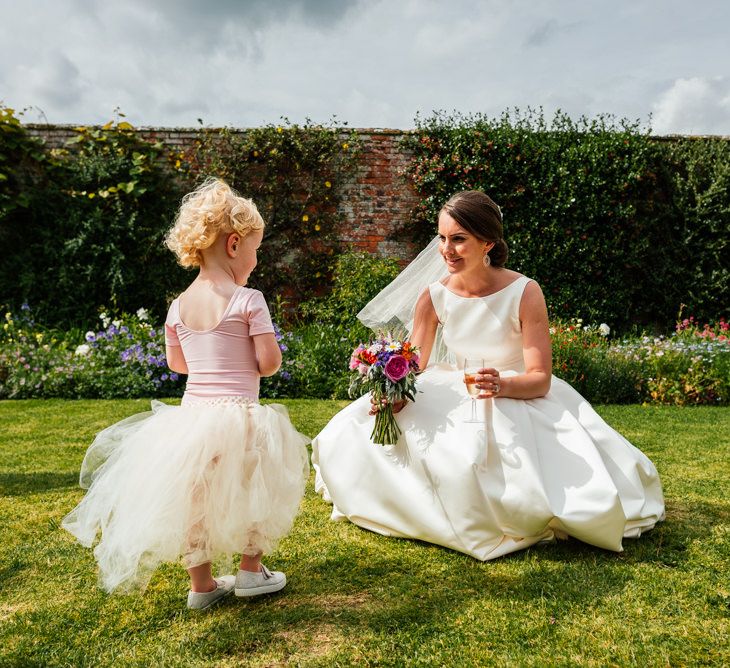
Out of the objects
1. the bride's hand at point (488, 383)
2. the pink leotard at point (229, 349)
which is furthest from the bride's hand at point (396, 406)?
the pink leotard at point (229, 349)

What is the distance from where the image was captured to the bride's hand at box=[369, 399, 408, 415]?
3497 millimetres

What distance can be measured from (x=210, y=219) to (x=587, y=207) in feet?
29.3

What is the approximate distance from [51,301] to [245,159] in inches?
143

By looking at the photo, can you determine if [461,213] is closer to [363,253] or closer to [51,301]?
[363,253]

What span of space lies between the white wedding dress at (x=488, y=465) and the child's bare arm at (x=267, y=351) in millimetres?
1082

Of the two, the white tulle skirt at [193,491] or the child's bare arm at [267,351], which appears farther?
the child's bare arm at [267,351]

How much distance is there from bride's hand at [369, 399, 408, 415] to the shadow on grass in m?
2.23

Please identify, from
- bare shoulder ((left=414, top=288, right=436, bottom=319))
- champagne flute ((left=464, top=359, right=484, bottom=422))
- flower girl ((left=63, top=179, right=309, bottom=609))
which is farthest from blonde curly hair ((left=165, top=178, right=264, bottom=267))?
bare shoulder ((left=414, top=288, right=436, bottom=319))

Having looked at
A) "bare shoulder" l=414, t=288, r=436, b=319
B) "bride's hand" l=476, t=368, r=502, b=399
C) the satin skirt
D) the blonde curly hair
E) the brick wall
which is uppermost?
the brick wall

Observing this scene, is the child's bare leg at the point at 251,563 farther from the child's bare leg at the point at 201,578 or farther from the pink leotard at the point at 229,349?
the pink leotard at the point at 229,349

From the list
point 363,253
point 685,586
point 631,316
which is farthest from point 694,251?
point 685,586

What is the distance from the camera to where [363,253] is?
10.3 m

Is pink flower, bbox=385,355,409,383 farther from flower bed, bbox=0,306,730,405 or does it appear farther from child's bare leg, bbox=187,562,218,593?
flower bed, bbox=0,306,730,405

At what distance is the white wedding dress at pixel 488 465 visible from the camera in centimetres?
316
